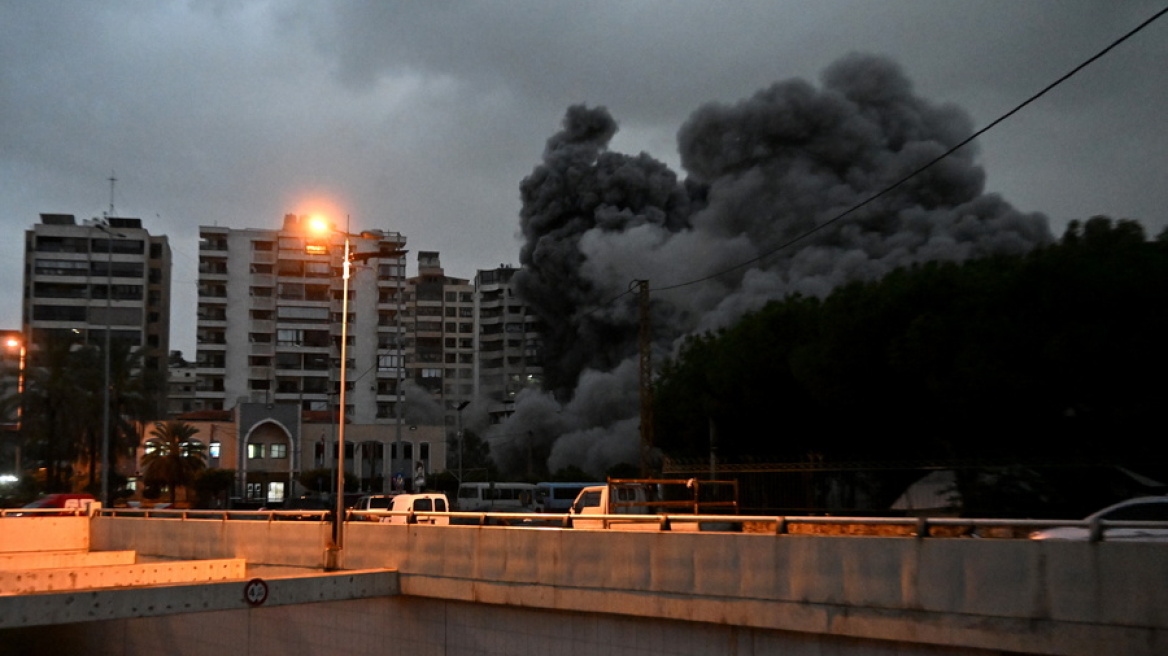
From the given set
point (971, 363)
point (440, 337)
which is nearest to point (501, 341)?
point (440, 337)

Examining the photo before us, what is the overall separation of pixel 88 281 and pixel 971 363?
80602mm

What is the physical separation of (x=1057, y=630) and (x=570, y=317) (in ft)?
296

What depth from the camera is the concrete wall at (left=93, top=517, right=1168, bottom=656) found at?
8.73 meters

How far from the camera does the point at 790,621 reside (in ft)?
34.9

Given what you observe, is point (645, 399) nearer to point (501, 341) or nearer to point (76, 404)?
point (76, 404)

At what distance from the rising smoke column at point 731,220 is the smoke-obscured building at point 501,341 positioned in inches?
549

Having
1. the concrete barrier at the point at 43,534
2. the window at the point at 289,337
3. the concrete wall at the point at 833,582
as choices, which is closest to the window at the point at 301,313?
the window at the point at 289,337

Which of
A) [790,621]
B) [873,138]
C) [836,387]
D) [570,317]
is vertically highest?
[873,138]

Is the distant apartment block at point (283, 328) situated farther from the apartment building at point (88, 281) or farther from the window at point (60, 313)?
the window at point (60, 313)

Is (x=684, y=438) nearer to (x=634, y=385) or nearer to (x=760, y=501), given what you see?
(x=760, y=501)

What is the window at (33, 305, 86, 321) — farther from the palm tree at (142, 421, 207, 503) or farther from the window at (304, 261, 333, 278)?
the palm tree at (142, 421, 207, 503)

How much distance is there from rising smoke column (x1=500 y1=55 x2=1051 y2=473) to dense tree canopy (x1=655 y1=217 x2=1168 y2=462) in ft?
124

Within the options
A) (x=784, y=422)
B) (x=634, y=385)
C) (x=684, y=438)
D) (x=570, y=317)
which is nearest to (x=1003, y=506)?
(x=784, y=422)

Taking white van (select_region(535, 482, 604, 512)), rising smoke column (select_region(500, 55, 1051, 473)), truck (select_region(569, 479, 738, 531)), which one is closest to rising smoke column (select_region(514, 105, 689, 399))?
rising smoke column (select_region(500, 55, 1051, 473))
